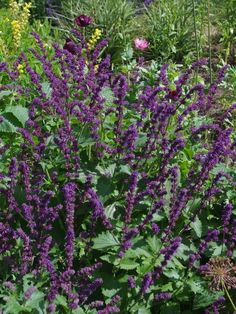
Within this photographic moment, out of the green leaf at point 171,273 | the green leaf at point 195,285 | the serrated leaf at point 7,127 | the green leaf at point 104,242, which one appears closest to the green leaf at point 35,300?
the green leaf at point 104,242

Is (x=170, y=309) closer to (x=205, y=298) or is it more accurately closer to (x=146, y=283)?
Answer: (x=205, y=298)

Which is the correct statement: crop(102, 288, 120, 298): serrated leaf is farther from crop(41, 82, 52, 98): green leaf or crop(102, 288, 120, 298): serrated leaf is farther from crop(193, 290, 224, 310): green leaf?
crop(41, 82, 52, 98): green leaf

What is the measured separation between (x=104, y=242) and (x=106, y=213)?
178mm

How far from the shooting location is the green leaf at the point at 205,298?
274 cm

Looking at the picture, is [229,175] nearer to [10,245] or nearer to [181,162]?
[181,162]

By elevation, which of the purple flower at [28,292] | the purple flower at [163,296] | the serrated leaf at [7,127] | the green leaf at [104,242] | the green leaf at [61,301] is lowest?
the purple flower at [163,296]

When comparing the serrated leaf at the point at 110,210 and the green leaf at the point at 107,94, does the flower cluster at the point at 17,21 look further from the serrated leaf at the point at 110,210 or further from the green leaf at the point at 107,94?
the serrated leaf at the point at 110,210

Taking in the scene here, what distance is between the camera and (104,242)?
8.77 feet

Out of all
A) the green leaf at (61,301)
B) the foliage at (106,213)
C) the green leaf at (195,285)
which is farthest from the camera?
the green leaf at (195,285)

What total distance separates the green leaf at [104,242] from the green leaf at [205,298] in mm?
469

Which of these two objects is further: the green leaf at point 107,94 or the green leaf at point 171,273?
the green leaf at point 107,94

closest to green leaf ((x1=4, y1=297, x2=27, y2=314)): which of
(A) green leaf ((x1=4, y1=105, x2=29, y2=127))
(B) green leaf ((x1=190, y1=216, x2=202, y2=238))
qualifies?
(B) green leaf ((x1=190, y1=216, x2=202, y2=238))

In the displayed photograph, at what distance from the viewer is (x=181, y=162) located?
3.28m

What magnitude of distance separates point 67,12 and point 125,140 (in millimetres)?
5399
